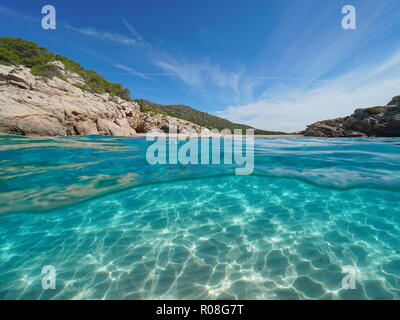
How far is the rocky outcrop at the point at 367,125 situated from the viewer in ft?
99.5

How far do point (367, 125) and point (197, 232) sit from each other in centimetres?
4471

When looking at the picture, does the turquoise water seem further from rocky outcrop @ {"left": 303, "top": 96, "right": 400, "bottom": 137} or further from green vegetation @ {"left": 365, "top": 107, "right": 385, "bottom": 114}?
green vegetation @ {"left": 365, "top": 107, "right": 385, "bottom": 114}

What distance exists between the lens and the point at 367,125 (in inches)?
1278

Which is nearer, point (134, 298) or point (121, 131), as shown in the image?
point (134, 298)

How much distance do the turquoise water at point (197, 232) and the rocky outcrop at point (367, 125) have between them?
119ft

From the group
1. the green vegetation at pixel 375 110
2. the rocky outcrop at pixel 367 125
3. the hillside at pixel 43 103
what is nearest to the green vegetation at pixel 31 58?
the hillside at pixel 43 103

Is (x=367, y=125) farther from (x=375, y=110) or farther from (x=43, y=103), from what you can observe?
(x=43, y=103)

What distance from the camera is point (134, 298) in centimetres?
231

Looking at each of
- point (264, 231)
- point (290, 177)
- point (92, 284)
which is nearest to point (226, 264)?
point (264, 231)

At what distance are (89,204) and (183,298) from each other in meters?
4.19

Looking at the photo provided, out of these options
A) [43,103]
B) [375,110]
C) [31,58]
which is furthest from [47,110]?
[375,110]
